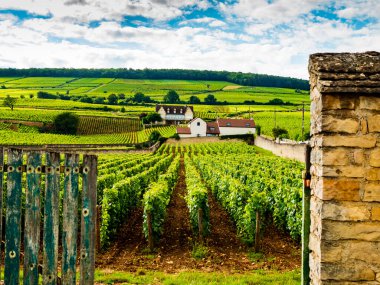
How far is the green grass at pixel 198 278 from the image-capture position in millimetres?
8461

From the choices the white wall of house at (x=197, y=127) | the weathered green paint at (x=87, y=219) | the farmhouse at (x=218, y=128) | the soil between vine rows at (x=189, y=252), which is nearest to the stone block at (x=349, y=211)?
the weathered green paint at (x=87, y=219)

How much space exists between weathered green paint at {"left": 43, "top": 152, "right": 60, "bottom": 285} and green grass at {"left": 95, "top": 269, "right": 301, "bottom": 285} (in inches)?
129

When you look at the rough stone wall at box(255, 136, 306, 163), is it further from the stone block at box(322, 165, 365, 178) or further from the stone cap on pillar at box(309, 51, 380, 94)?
the stone block at box(322, 165, 365, 178)

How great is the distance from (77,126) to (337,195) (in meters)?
84.9

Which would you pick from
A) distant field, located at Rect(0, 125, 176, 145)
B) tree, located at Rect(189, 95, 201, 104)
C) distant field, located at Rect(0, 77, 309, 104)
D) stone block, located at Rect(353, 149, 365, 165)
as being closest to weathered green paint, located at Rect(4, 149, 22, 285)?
stone block, located at Rect(353, 149, 365, 165)

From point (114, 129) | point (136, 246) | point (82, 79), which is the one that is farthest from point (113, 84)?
point (136, 246)

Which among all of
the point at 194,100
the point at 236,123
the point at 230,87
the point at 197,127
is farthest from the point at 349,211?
the point at 230,87

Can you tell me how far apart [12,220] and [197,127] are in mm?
83866

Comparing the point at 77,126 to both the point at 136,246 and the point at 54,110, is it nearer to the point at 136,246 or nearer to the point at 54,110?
the point at 54,110

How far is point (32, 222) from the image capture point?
5.34 metres

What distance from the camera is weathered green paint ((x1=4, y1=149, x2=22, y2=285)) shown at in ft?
17.5

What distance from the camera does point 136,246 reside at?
1184cm

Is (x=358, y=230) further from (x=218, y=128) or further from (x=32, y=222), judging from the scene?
(x=218, y=128)

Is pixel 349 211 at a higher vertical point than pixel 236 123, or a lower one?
lower
